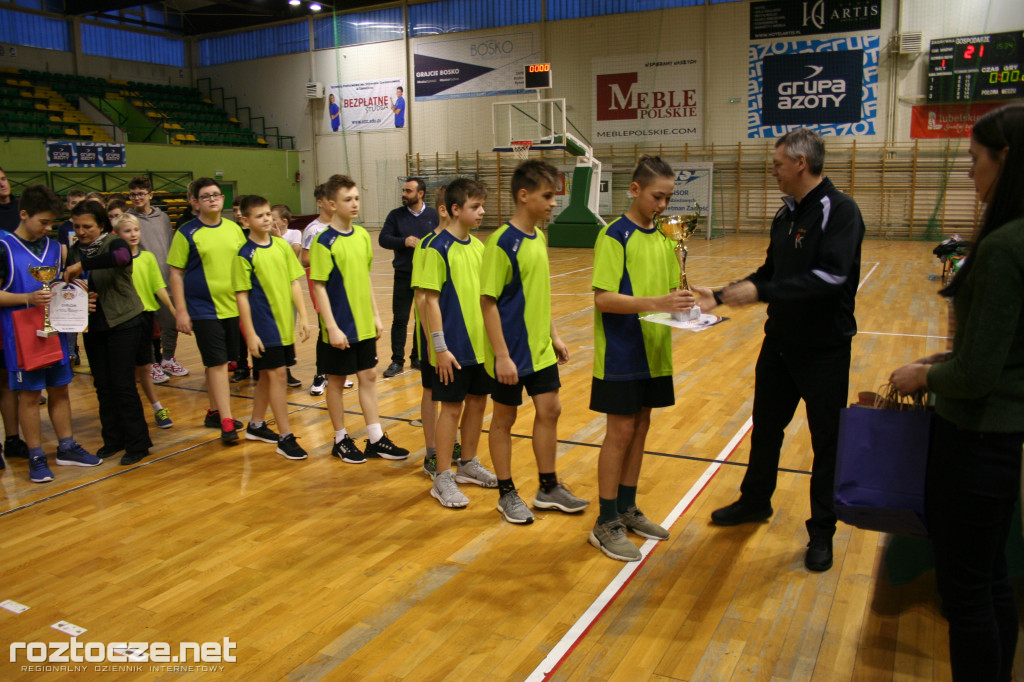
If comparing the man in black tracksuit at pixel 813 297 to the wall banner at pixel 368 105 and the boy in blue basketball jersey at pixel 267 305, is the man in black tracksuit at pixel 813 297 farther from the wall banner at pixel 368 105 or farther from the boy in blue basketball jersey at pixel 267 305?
the wall banner at pixel 368 105

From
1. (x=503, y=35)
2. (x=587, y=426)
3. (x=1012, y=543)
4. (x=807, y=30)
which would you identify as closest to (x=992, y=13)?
(x=807, y=30)

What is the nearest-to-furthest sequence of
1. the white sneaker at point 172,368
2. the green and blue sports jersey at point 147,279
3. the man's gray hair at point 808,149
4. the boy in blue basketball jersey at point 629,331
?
the man's gray hair at point 808,149
the boy in blue basketball jersey at point 629,331
the green and blue sports jersey at point 147,279
the white sneaker at point 172,368

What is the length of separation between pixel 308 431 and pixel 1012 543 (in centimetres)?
379

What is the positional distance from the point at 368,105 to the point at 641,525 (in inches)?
871

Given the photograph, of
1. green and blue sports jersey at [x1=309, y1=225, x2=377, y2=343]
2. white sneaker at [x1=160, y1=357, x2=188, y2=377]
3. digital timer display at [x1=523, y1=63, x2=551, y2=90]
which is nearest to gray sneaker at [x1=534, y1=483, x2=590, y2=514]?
green and blue sports jersey at [x1=309, y1=225, x2=377, y2=343]

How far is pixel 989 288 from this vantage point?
5.31 feet

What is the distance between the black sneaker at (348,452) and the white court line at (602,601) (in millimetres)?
1788

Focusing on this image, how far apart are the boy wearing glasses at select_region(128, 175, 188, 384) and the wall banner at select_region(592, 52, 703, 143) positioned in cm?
1540

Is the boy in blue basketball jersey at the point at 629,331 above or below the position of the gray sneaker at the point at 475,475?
above

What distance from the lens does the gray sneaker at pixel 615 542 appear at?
2971 mm

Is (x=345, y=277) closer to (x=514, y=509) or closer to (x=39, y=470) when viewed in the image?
(x=514, y=509)

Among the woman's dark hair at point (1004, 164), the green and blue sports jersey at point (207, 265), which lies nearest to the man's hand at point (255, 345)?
the green and blue sports jersey at point (207, 265)

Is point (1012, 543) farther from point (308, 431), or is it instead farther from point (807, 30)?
point (807, 30)

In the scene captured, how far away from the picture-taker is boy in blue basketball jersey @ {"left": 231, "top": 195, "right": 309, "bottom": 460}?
4.31m
